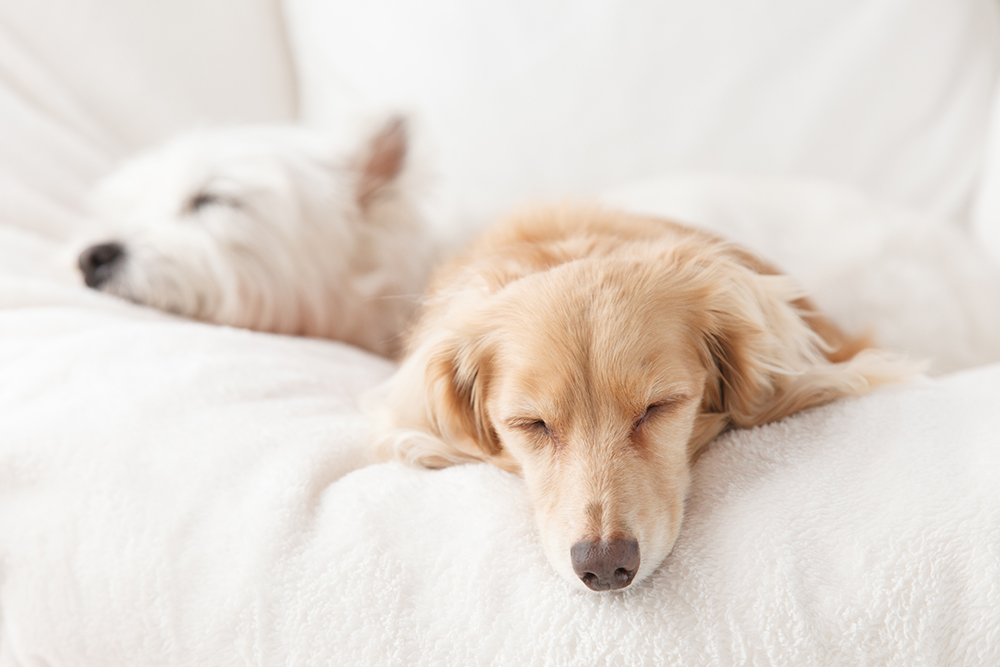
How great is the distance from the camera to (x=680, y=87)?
2.14 m

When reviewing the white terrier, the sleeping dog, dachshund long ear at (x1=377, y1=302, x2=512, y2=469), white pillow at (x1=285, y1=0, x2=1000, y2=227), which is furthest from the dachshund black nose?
white pillow at (x1=285, y1=0, x2=1000, y2=227)

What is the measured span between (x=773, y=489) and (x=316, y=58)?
213 centimetres

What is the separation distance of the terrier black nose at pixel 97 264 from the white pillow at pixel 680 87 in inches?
31.7

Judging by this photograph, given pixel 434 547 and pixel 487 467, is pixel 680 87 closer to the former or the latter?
pixel 487 467

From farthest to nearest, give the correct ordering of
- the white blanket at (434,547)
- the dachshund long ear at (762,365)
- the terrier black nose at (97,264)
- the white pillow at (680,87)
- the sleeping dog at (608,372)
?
the white pillow at (680,87) → the terrier black nose at (97,264) → the dachshund long ear at (762,365) → the sleeping dog at (608,372) → the white blanket at (434,547)

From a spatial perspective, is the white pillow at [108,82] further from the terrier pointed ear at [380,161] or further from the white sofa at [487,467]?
the terrier pointed ear at [380,161]

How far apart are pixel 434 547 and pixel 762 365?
0.59 metres

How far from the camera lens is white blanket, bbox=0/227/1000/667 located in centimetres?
84

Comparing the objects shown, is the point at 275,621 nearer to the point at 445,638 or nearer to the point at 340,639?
the point at 340,639

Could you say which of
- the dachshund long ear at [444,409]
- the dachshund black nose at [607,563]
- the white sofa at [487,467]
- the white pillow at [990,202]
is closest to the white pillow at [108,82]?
the white sofa at [487,467]

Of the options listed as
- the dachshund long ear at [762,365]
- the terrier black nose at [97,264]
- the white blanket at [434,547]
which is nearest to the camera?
the white blanket at [434,547]

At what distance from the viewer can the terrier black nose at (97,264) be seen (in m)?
1.71

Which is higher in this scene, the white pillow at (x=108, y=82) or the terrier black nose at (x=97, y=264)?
the white pillow at (x=108, y=82)

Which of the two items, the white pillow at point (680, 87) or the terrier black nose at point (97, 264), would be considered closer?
the terrier black nose at point (97, 264)
